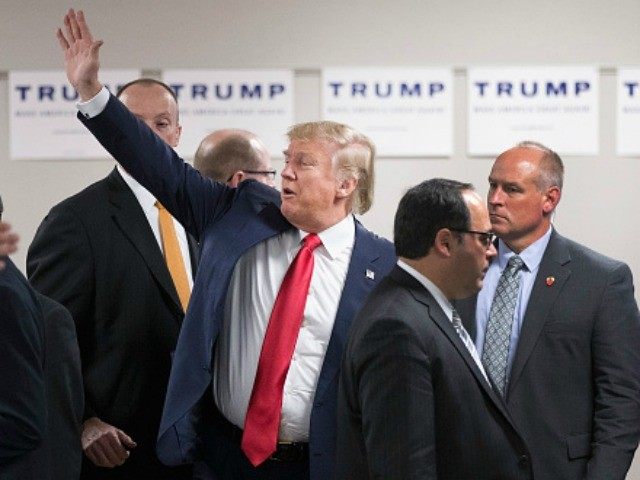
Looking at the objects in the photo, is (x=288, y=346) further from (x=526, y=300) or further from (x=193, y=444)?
(x=526, y=300)

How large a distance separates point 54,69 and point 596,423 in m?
3.53

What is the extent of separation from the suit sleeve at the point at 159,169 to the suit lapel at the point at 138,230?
Result: 30 cm

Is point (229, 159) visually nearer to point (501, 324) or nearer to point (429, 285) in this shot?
point (501, 324)

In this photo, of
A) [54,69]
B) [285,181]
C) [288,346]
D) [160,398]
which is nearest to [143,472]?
[160,398]

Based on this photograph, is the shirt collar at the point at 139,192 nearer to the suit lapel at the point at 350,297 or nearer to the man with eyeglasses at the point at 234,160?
the man with eyeglasses at the point at 234,160

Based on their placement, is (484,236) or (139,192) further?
(139,192)

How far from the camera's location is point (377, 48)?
18.2 ft

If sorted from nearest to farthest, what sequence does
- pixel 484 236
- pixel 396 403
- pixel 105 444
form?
1. pixel 396 403
2. pixel 484 236
3. pixel 105 444

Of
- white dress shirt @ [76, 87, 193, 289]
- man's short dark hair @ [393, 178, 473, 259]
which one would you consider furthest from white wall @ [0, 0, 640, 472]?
man's short dark hair @ [393, 178, 473, 259]

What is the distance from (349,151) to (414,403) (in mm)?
862

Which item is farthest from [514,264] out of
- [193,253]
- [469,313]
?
[193,253]

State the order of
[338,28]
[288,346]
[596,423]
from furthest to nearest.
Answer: [338,28], [596,423], [288,346]

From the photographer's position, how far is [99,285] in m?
3.13

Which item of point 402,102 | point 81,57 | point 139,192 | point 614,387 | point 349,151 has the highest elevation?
point 402,102
